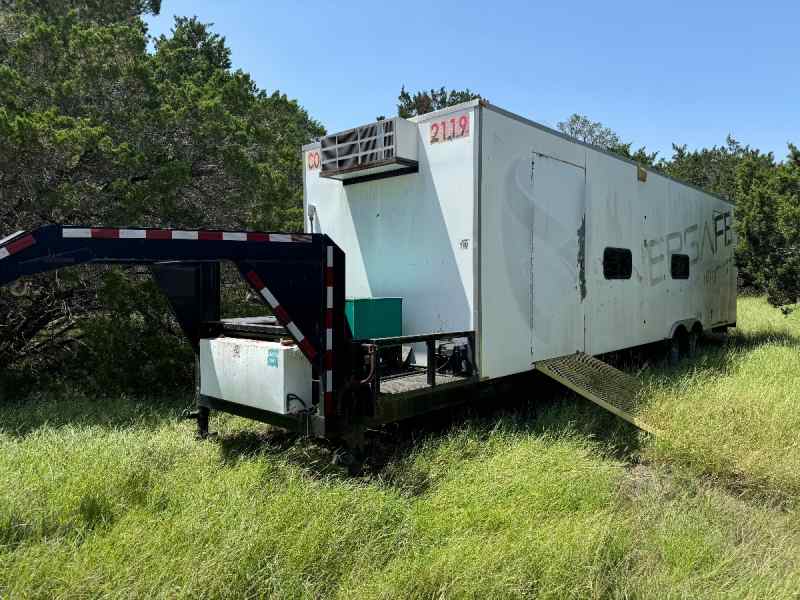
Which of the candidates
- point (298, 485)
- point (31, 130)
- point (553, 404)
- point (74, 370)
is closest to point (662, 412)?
point (553, 404)

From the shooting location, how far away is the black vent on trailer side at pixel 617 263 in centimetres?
671

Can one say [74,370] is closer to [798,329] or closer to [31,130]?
[31,130]

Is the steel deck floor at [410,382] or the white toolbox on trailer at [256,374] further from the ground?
the white toolbox on trailer at [256,374]

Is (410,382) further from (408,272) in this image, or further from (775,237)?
(775,237)

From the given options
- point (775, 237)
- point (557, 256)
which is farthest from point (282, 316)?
point (775, 237)

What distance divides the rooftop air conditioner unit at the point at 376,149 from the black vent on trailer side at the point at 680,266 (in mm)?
5208

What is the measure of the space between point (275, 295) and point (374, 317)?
56.3 inches

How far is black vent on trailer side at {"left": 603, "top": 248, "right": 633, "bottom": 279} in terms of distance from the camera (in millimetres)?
6711

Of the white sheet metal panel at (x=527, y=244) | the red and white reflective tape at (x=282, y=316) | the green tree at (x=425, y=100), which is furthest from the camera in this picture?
the green tree at (x=425, y=100)

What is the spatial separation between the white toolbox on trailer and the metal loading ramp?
248 centimetres

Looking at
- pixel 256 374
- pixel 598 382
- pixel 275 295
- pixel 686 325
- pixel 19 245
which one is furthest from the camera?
pixel 686 325

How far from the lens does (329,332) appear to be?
3.98 metres

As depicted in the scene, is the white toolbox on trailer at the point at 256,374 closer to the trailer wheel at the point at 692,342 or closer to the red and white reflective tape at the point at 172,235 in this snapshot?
the red and white reflective tape at the point at 172,235

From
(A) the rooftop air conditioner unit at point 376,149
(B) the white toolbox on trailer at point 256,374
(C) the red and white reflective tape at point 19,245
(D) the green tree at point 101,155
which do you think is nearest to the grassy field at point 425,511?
(B) the white toolbox on trailer at point 256,374
